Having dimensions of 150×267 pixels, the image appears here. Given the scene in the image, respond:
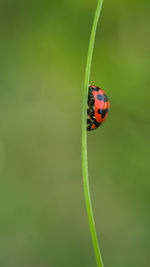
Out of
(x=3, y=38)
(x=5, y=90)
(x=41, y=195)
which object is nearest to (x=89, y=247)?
(x=41, y=195)

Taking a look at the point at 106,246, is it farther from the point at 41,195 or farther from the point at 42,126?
the point at 42,126

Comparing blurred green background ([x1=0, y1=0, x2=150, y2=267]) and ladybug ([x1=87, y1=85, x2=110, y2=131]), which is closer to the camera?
ladybug ([x1=87, y1=85, x2=110, y2=131])

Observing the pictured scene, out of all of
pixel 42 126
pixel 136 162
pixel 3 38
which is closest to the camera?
pixel 136 162

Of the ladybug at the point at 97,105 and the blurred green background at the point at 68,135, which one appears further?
the blurred green background at the point at 68,135

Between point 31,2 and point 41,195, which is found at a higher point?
point 31,2
